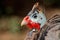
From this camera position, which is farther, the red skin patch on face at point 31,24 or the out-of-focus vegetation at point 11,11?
the out-of-focus vegetation at point 11,11

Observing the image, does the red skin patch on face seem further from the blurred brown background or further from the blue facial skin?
the blurred brown background

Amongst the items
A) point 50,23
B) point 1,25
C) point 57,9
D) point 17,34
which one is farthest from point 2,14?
point 50,23

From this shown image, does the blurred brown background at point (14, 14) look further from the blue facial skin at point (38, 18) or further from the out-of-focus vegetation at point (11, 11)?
the blue facial skin at point (38, 18)

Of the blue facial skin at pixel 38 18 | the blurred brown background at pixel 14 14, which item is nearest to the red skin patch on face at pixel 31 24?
the blue facial skin at pixel 38 18

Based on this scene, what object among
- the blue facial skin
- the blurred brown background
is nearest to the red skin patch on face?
the blue facial skin

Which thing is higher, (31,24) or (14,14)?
(14,14)

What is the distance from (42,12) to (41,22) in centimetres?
3

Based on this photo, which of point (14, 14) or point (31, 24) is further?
point (14, 14)

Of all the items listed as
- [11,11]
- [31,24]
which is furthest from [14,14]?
[31,24]

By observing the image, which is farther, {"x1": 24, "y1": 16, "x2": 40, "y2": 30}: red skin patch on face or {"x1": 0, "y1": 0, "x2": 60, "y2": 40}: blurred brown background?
{"x1": 0, "y1": 0, "x2": 60, "y2": 40}: blurred brown background

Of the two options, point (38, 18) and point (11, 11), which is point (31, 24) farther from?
point (11, 11)

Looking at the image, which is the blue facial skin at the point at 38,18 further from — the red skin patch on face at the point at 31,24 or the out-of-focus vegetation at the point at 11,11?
the out-of-focus vegetation at the point at 11,11

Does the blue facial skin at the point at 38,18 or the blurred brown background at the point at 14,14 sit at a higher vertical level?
the blurred brown background at the point at 14,14

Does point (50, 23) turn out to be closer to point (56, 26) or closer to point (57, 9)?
point (56, 26)
